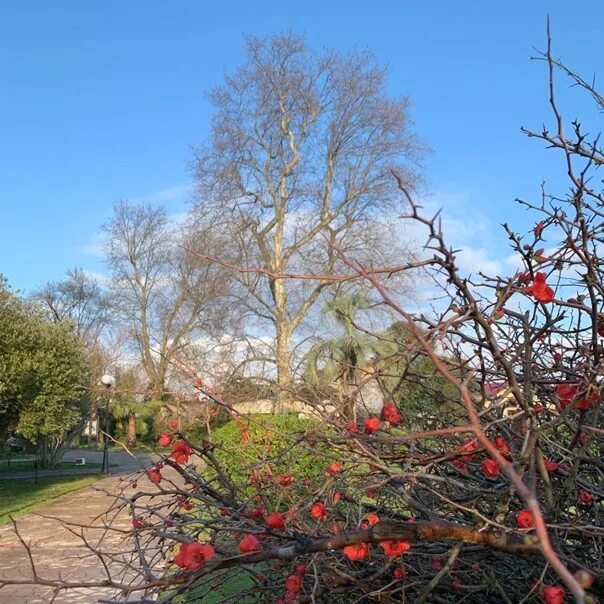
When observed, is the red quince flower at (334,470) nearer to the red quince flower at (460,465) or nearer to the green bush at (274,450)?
the green bush at (274,450)

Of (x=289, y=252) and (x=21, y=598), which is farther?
(x=289, y=252)

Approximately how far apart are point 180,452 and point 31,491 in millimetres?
17213

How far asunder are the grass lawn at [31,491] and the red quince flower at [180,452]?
37.3ft

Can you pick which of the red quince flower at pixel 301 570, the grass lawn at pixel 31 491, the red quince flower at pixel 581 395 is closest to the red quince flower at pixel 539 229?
the red quince flower at pixel 581 395

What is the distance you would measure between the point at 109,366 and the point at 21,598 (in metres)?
31.5

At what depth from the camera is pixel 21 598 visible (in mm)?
6891

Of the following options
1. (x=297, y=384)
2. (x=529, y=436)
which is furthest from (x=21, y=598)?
(x=529, y=436)

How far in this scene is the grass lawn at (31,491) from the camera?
1415 centimetres

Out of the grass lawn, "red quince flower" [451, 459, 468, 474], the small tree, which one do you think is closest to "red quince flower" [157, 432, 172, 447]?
"red quince flower" [451, 459, 468, 474]

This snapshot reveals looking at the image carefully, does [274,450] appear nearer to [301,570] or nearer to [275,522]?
[301,570]

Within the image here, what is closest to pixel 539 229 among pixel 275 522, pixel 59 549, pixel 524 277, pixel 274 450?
pixel 524 277

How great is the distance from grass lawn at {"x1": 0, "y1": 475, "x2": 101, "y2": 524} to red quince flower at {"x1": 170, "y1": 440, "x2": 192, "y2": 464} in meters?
11.4

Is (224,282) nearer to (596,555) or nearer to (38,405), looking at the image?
(38,405)

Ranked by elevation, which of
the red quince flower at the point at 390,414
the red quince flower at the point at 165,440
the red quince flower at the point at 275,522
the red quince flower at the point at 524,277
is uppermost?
the red quince flower at the point at 524,277
